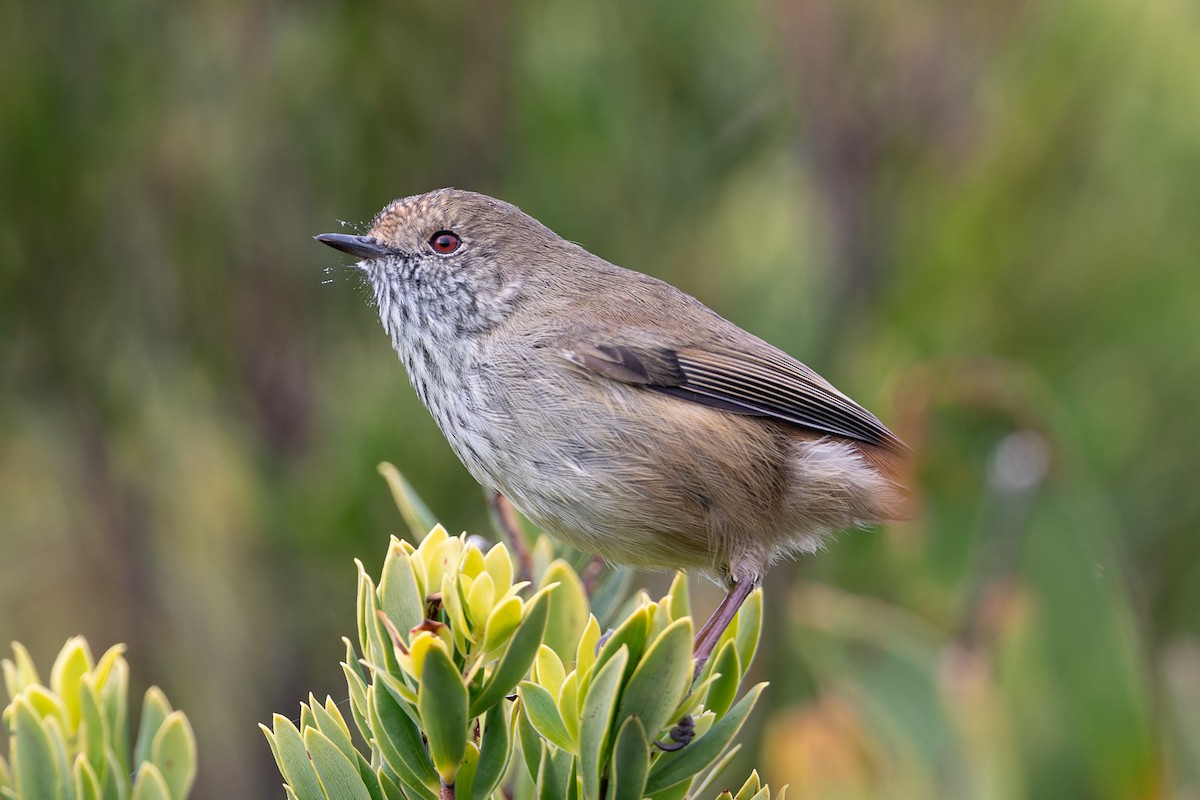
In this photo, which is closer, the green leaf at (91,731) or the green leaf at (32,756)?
the green leaf at (32,756)

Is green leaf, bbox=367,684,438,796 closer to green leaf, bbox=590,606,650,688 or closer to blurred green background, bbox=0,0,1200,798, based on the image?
green leaf, bbox=590,606,650,688

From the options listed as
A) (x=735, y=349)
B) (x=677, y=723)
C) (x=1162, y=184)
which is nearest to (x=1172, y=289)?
(x=1162, y=184)

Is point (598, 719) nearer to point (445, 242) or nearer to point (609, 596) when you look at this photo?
point (609, 596)

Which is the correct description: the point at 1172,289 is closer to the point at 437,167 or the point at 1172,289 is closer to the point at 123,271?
the point at 437,167

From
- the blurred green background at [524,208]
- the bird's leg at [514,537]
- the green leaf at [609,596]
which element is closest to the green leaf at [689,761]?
the green leaf at [609,596]

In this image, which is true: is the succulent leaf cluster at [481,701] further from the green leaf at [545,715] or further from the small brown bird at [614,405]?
the small brown bird at [614,405]
